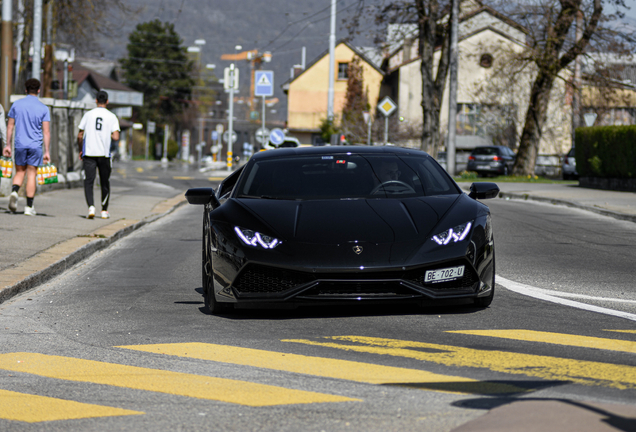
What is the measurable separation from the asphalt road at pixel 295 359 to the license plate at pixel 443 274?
29 cm

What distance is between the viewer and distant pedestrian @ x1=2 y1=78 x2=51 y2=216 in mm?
13047

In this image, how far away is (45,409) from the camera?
407 cm

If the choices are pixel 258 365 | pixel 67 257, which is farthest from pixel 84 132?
pixel 258 365

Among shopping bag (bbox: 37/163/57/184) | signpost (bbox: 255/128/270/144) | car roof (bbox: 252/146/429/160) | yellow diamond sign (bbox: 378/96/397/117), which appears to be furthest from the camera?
signpost (bbox: 255/128/270/144)

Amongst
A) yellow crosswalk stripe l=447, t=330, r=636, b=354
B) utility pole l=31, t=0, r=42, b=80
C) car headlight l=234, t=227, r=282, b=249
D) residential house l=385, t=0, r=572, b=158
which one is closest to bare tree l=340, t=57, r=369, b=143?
residential house l=385, t=0, r=572, b=158

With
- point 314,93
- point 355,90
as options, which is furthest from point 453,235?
point 314,93

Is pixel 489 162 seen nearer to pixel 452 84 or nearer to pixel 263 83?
pixel 452 84

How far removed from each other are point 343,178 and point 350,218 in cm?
90

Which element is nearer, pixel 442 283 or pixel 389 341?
pixel 389 341

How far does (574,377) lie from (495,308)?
2.12m

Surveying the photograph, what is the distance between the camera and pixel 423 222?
611cm

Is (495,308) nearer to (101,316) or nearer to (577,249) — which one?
(101,316)

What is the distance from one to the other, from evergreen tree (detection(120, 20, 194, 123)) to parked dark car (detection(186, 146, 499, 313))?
3511 inches

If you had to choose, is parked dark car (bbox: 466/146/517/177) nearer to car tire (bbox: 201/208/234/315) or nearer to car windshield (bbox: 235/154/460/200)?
car windshield (bbox: 235/154/460/200)
